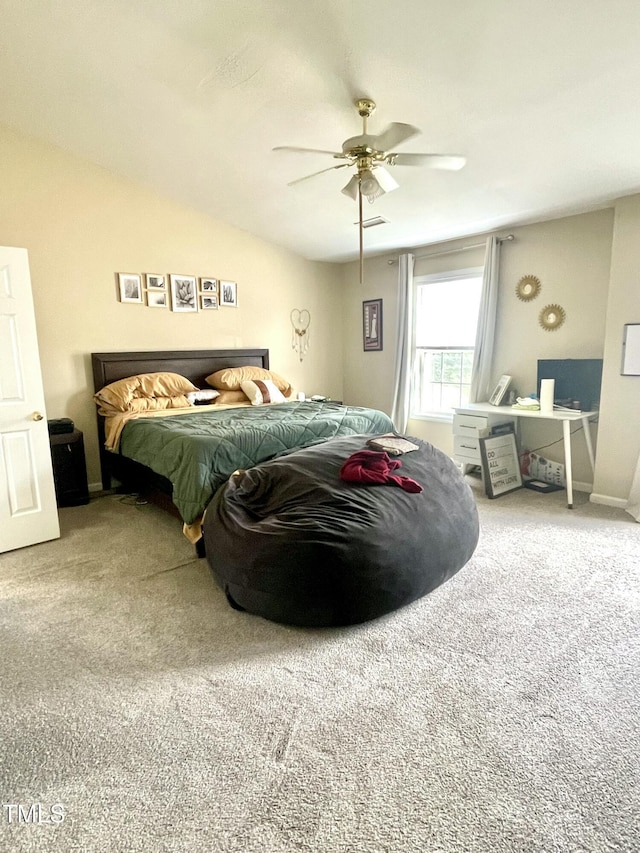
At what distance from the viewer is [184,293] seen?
16.0ft

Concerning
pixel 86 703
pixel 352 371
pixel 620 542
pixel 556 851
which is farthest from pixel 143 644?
pixel 352 371

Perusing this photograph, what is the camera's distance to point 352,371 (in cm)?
643

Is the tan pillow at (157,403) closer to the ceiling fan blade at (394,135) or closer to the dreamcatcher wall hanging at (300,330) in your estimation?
the dreamcatcher wall hanging at (300,330)

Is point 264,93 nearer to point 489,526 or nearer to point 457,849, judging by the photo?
point 489,526

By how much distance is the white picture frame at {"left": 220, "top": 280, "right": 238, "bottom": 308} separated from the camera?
518 cm

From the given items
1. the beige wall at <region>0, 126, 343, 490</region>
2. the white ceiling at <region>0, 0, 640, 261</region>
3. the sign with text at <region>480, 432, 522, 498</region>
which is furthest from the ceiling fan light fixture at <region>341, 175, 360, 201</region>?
the sign with text at <region>480, 432, 522, 498</region>

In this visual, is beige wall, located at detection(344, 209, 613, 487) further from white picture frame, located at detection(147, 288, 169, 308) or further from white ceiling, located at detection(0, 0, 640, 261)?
white picture frame, located at detection(147, 288, 169, 308)

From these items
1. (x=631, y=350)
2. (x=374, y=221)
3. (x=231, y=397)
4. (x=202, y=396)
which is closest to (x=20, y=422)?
(x=202, y=396)

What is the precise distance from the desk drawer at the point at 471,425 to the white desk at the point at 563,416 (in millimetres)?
41

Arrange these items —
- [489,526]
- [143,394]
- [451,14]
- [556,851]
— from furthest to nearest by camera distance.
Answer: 1. [143,394]
2. [489,526]
3. [451,14]
4. [556,851]

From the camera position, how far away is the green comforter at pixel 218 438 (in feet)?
9.59

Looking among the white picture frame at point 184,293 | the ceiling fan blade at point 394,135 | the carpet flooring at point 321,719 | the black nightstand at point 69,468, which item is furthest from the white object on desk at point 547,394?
the black nightstand at point 69,468

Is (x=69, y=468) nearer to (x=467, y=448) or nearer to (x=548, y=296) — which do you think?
(x=467, y=448)

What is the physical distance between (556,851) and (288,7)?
3.39m
